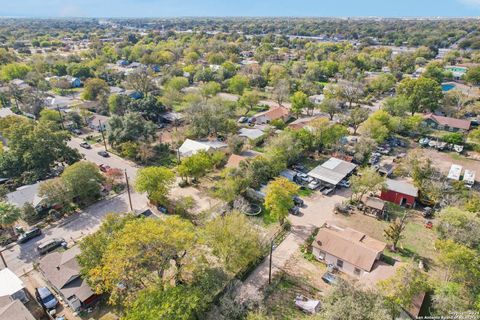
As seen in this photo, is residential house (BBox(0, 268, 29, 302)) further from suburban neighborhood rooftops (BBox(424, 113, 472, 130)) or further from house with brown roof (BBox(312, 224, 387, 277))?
suburban neighborhood rooftops (BBox(424, 113, 472, 130))

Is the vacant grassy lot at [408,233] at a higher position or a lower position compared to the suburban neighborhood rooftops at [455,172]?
lower

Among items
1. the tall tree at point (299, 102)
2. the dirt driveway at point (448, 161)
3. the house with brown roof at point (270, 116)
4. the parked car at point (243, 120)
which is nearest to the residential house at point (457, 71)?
the dirt driveway at point (448, 161)

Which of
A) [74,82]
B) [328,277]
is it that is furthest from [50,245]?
[74,82]

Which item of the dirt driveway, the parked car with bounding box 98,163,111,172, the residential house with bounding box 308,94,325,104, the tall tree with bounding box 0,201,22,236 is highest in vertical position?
the tall tree with bounding box 0,201,22,236

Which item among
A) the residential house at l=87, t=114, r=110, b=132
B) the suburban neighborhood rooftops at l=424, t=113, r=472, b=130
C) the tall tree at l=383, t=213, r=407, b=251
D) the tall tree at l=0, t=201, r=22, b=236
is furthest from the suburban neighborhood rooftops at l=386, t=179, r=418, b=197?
the residential house at l=87, t=114, r=110, b=132

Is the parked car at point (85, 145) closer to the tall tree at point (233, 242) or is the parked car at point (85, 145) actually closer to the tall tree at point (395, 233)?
the tall tree at point (233, 242)
